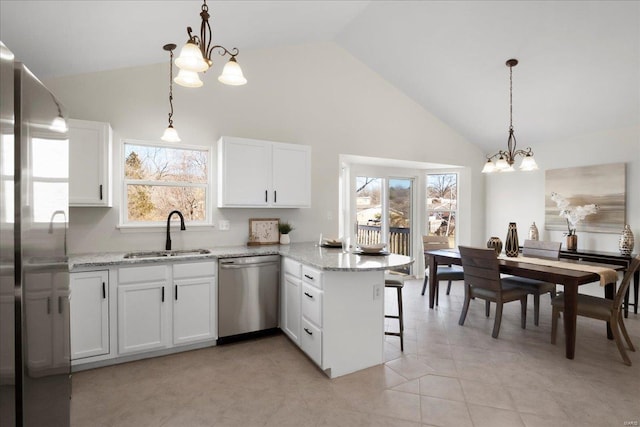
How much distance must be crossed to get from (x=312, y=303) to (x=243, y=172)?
5.34 ft

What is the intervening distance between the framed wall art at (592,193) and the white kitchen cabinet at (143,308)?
5.38 meters

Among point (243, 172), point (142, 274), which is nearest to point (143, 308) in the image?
point (142, 274)

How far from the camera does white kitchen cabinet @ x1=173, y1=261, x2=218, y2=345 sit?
2.91m

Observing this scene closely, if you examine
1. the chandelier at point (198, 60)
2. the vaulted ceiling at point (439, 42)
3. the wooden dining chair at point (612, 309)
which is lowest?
the wooden dining chair at point (612, 309)

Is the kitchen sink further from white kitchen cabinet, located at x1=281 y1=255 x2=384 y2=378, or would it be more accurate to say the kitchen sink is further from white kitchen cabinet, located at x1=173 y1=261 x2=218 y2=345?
white kitchen cabinet, located at x1=281 y1=255 x2=384 y2=378

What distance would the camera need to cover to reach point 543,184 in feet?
16.6

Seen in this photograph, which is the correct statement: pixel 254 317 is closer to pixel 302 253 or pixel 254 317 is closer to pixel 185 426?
pixel 302 253

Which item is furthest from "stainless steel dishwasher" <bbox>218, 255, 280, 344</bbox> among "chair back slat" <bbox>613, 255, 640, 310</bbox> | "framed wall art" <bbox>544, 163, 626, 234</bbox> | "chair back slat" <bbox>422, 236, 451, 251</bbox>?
"framed wall art" <bbox>544, 163, 626, 234</bbox>

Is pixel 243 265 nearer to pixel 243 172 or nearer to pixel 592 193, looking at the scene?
pixel 243 172

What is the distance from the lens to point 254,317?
10.6 ft

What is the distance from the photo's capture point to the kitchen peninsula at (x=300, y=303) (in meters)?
2.52

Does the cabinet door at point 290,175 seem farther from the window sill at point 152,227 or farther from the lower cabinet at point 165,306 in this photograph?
the lower cabinet at point 165,306

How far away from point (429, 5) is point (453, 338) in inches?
135

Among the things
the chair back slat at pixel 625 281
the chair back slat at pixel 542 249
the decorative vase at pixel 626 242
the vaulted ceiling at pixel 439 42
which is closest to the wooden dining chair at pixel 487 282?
the chair back slat at pixel 625 281
